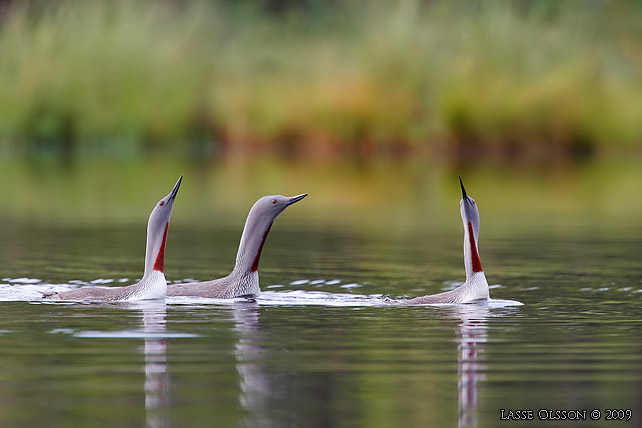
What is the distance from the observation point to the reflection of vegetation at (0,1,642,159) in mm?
28516

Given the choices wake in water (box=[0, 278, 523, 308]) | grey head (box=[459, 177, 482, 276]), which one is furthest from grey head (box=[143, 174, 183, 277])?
grey head (box=[459, 177, 482, 276])

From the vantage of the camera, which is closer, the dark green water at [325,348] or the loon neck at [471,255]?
the dark green water at [325,348]

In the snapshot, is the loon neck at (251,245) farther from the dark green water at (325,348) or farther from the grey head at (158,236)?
the grey head at (158,236)

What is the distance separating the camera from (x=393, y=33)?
29172mm

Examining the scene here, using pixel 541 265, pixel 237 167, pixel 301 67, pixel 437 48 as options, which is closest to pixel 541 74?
pixel 437 48

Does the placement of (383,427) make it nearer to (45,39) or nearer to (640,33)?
(45,39)

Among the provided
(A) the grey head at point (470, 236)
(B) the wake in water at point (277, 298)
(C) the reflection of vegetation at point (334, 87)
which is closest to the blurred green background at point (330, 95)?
(C) the reflection of vegetation at point (334, 87)

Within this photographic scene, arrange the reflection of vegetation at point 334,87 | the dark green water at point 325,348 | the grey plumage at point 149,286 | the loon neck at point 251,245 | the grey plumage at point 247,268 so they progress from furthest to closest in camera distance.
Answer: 1. the reflection of vegetation at point 334,87
2. the loon neck at point 251,245
3. the grey plumage at point 247,268
4. the grey plumage at point 149,286
5. the dark green water at point 325,348

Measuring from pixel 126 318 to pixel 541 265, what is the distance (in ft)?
14.1

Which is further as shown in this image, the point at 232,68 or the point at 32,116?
the point at 232,68

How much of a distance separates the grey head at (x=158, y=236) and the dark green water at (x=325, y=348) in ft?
0.88

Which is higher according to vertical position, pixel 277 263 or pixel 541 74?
pixel 541 74

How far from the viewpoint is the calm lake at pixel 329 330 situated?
18.2 ft

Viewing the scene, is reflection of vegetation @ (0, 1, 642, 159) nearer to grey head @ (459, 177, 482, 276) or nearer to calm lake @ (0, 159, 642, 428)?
calm lake @ (0, 159, 642, 428)
